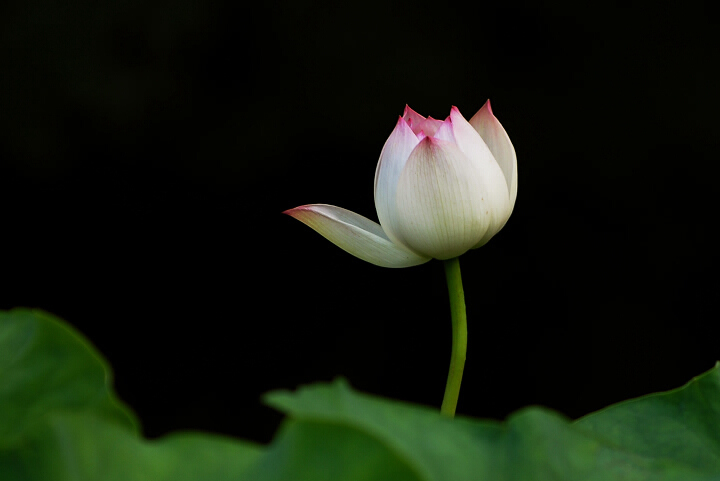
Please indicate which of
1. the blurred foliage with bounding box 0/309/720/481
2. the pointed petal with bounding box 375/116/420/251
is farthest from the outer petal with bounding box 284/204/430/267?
the blurred foliage with bounding box 0/309/720/481

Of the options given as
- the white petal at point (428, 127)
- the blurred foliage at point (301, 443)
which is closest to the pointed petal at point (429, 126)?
the white petal at point (428, 127)

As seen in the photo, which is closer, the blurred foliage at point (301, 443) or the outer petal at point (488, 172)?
the blurred foliage at point (301, 443)

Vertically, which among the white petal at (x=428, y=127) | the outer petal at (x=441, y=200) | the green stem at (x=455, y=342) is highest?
the white petal at (x=428, y=127)

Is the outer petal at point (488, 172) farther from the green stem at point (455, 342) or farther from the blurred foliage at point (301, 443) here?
the blurred foliage at point (301, 443)

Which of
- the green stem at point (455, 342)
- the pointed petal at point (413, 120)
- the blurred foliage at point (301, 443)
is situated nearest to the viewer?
the blurred foliage at point (301, 443)

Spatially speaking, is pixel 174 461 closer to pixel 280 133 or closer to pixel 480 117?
pixel 480 117

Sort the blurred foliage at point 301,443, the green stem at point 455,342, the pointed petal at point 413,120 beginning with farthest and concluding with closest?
1. the pointed petal at point 413,120
2. the green stem at point 455,342
3. the blurred foliage at point 301,443

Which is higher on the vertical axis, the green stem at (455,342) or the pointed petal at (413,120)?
the pointed petal at (413,120)

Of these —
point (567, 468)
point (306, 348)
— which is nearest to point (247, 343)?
point (306, 348)
